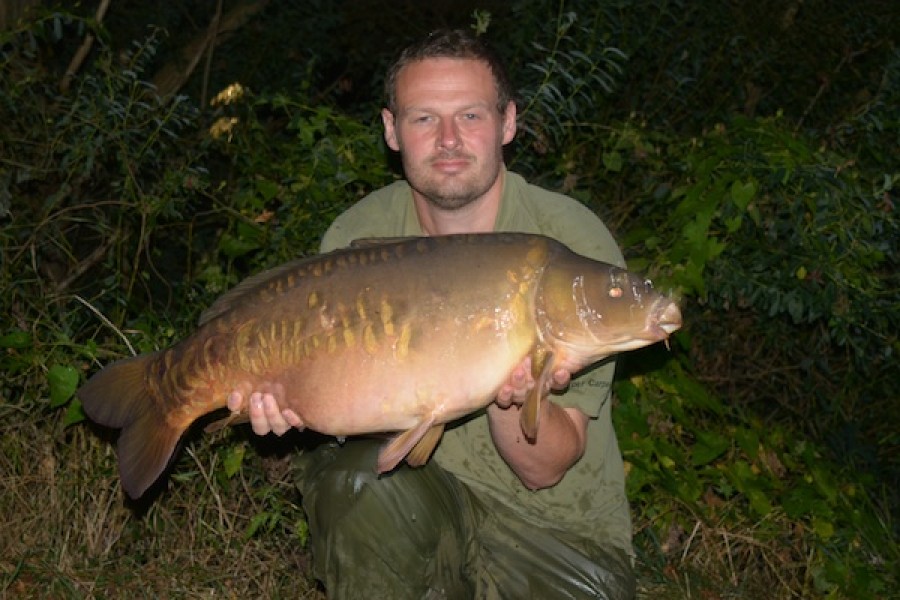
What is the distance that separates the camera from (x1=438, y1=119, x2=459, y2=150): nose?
244 cm

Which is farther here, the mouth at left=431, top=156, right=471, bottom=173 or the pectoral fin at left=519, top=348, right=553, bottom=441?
the mouth at left=431, top=156, right=471, bottom=173

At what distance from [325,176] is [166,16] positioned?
222 centimetres

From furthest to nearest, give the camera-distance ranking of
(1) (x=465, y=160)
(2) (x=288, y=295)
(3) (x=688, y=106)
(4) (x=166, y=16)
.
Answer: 1. (4) (x=166, y=16)
2. (3) (x=688, y=106)
3. (1) (x=465, y=160)
4. (2) (x=288, y=295)

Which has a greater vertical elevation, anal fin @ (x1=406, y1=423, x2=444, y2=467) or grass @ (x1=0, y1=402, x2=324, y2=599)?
anal fin @ (x1=406, y1=423, x2=444, y2=467)

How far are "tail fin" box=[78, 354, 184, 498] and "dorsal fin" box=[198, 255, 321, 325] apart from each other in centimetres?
18

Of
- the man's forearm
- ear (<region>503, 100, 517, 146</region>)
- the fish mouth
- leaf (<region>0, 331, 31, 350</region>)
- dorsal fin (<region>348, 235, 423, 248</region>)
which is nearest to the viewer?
the fish mouth

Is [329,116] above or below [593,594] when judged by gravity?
above

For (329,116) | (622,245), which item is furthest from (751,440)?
(329,116)

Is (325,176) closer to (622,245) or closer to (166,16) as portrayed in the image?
(622,245)

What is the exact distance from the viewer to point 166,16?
206 inches

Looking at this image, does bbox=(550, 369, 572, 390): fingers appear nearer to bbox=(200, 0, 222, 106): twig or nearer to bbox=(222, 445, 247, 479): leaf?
bbox=(222, 445, 247, 479): leaf

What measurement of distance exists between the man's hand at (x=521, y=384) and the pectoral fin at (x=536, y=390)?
0.02 metres

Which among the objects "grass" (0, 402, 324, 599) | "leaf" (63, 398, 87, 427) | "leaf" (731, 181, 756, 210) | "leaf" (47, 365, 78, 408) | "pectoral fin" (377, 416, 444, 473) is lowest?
"grass" (0, 402, 324, 599)

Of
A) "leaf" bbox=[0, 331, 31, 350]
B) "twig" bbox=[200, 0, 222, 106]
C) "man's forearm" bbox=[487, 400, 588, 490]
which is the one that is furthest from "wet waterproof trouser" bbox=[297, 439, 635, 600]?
"twig" bbox=[200, 0, 222, 106]
